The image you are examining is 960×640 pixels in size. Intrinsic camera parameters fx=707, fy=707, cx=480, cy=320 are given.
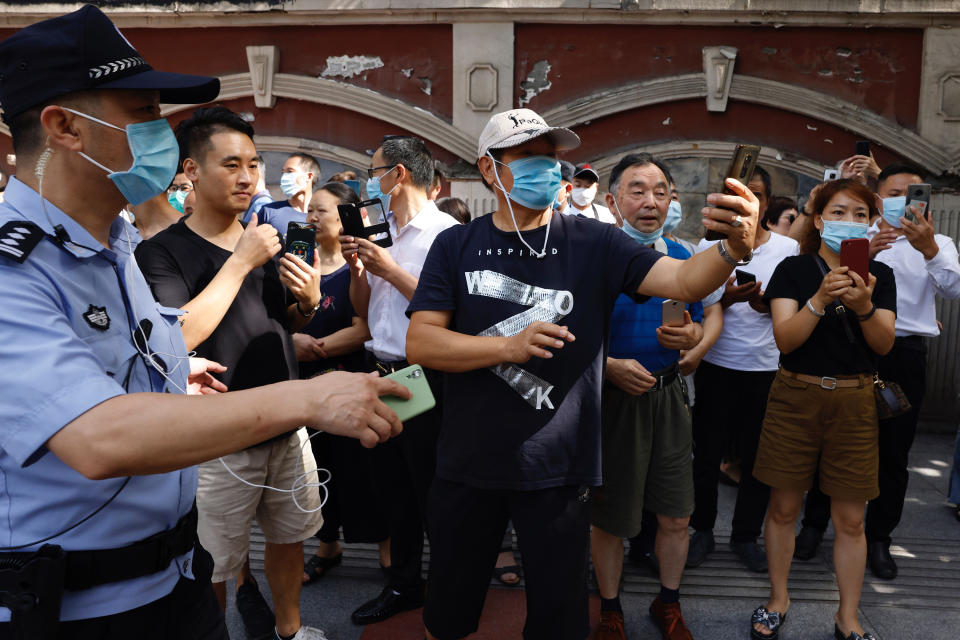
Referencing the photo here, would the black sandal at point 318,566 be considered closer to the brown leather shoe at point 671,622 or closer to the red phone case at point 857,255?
the brown leather shoe at point 671,622

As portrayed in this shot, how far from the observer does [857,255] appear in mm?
3156

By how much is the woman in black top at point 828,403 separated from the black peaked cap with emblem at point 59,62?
291 centimetres

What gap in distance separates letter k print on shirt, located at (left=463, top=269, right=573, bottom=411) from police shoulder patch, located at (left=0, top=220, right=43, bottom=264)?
1509 millimetres

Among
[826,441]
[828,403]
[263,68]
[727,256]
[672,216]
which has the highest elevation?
[263,68]

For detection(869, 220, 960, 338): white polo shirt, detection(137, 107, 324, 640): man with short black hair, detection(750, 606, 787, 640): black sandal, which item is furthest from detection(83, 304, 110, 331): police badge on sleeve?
detection(869, 220, 960, 338): white polo shirt

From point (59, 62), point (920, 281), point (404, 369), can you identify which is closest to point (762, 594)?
point (920, 281)

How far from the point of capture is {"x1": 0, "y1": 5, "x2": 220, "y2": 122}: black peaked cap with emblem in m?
1.50

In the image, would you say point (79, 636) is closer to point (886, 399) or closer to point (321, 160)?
point (886, 399)

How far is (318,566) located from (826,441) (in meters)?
2.81

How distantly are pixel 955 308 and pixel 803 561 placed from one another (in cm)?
410

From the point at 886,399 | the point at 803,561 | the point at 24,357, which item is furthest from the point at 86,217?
the point at 803,561

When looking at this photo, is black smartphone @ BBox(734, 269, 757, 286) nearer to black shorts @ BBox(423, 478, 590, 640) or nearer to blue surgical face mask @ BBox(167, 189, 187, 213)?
black shorts @ BBox(423, 478, 590, 640)

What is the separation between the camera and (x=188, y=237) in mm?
2947

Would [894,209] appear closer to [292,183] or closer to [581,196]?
[581,196]
